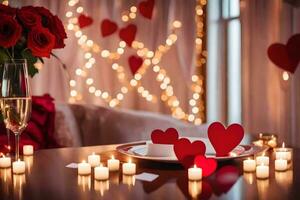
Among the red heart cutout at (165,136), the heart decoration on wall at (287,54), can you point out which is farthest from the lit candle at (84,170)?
the heart decoration on wall at (287,54)

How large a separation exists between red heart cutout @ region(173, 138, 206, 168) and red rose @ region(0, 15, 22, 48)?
400mm

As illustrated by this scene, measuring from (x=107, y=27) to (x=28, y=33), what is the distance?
216 centimetres

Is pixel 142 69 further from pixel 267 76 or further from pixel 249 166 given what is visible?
pixel 249 166

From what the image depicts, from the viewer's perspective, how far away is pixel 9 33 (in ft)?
3.58

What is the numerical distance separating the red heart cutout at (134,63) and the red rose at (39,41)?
218 centimetres

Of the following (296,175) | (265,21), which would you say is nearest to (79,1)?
(265,21)

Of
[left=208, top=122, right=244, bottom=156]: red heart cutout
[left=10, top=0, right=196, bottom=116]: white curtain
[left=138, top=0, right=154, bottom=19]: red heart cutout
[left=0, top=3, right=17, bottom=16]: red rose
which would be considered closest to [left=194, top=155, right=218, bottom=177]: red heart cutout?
[left=208, top=122, right=244, bottom=156]: red heart cutout

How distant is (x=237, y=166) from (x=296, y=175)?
Answer: 0.47ft

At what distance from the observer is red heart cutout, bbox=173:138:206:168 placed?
1064mm

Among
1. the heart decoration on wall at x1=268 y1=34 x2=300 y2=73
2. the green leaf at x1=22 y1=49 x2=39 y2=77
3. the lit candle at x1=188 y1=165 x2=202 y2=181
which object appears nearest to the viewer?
the lit candle at x1=188 y1=165 x2=202 y2=181

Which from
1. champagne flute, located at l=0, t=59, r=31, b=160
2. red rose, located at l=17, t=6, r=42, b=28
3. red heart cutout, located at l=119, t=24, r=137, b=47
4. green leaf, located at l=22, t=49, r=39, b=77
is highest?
red heart cutout, located at l=119, t=24, r=137, b=47

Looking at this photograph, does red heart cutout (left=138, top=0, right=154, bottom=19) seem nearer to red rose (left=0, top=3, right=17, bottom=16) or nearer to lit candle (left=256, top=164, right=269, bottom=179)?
red rose (left=0, top=3, right=17, bottom=16)

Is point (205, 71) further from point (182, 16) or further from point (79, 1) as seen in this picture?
point (79, 1)

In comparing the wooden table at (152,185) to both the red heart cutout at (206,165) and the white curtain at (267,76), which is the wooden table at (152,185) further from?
the white curtain at (267,76)
